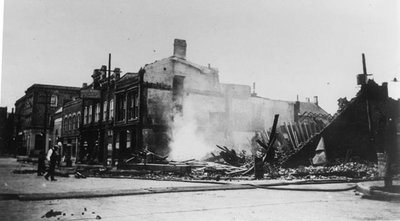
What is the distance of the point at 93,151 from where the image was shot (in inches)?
1380

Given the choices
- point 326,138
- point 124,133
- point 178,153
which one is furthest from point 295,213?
point 124,133

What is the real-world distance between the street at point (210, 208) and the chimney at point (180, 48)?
23.4 m

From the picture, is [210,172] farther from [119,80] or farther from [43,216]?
[119,80]

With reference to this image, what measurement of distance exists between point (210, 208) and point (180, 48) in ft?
83.4

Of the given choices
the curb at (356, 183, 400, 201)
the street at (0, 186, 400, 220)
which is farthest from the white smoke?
the curb at (356, 183, 400, 201)

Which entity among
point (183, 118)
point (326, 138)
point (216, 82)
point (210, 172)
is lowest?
point (210, 172)

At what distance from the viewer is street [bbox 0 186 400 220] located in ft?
18.8

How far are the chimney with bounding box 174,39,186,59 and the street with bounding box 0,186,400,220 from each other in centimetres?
2337

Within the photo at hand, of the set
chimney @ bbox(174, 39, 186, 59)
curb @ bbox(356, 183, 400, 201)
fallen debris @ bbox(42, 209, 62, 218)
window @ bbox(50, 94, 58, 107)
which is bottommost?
fallen debris @ bbox(42, 209, 62, 218)

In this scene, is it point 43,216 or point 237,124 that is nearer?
point 43,216

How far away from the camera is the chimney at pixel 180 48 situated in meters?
30.4

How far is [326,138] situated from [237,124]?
14.5 meters

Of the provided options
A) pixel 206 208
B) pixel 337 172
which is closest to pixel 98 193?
pixel 206 208

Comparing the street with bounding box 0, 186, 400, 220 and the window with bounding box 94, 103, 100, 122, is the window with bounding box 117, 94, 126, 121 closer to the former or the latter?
the window with bounding box 94, 103, 100, 122
